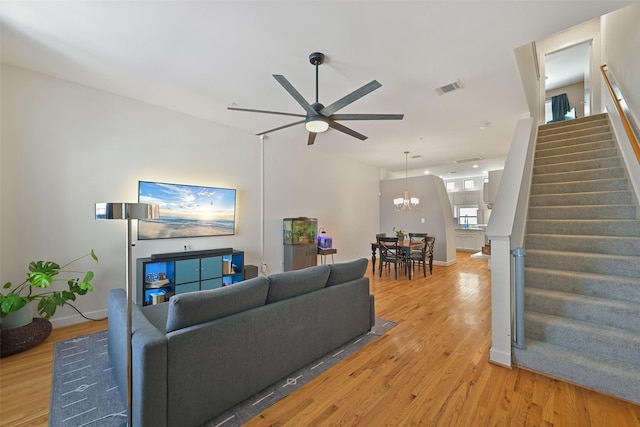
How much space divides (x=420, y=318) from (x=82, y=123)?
16.7 feet

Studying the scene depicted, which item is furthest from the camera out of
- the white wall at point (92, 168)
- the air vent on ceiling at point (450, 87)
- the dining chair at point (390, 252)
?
the dining chair at point (390, 252)

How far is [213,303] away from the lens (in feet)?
5.83

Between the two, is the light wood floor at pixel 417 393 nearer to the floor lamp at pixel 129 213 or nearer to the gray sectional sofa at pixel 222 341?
the gray sectional sofa at pixel 222 341

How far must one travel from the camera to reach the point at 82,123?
3.33 meters

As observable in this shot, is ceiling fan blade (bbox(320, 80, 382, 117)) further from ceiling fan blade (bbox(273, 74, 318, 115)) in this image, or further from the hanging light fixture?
the hanging light fixture

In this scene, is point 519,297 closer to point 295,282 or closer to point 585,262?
point 585,262

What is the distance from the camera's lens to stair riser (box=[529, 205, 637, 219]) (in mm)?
2871

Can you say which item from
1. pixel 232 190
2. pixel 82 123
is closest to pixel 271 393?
pixel 232 190

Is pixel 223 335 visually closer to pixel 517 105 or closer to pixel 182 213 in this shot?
pixel 182 213

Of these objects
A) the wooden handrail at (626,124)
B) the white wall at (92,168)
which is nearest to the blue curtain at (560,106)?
the wooden handrail at (626,124)

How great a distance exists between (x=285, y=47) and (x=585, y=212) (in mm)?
3948

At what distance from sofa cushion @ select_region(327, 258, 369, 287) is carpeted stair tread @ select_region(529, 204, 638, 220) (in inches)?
97.4

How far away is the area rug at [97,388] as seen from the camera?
173cm

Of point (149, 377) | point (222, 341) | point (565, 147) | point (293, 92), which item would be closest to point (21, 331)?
point (149, 377)
